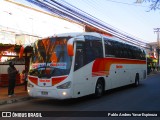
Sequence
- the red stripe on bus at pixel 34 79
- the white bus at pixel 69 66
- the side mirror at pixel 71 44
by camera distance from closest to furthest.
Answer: the side mirror at pixel 71 44 → the white bus at pixel 69 66 → the red stripe on bus at pixel 34 79

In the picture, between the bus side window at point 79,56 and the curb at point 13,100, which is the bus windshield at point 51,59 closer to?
the bus side window at point 79,56

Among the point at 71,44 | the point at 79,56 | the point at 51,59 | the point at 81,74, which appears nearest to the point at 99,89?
the point at 81,74

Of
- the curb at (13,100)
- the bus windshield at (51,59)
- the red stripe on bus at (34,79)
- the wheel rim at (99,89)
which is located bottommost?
the curb at (13,100)

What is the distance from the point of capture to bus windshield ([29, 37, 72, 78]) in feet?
38.2

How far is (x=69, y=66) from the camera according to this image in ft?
38.1

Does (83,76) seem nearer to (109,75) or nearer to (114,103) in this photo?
(114,103)

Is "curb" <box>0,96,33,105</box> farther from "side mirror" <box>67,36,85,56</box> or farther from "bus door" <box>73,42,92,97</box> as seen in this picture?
"side mirror" <box>67,36,85,56</box>

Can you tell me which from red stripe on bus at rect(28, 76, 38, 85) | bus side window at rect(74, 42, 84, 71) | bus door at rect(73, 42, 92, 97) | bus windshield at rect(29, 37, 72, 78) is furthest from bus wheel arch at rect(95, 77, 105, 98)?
red stripe on bus at rect(28, 76, 38, 85)

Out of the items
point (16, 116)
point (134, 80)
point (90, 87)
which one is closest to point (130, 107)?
point (90, 87)

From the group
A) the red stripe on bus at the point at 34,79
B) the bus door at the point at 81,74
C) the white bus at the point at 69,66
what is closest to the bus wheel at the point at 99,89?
the white bus at the point at 69,66

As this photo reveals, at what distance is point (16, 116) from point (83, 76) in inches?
153

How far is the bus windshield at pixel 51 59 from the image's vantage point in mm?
11656

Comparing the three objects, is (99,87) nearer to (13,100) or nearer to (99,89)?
(99,89)

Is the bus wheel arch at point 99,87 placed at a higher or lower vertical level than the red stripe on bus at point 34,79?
lower
